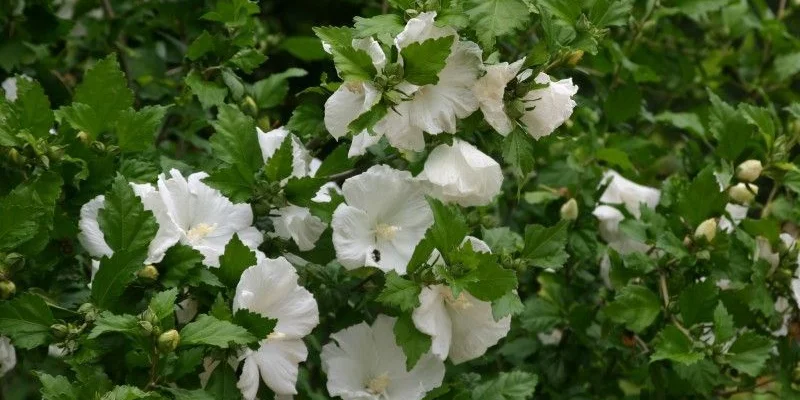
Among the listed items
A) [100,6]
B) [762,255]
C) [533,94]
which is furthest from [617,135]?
[100,6]

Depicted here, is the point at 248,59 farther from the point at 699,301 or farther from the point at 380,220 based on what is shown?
the point at 699,301

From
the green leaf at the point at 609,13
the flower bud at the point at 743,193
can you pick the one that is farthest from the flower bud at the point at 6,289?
the flower bud at the point at 743,193

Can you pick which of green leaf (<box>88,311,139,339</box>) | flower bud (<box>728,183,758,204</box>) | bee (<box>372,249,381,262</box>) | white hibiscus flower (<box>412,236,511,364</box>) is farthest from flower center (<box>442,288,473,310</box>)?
flower bud (<box>728,183,758,204</box>)

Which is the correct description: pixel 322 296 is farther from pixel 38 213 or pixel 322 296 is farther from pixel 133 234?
pixel 38 213

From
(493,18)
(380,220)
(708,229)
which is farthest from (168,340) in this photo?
(708,229)

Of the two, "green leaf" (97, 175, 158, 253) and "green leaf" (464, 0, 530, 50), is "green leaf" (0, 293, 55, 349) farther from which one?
"green leaf" (464, 0, 530, 50)

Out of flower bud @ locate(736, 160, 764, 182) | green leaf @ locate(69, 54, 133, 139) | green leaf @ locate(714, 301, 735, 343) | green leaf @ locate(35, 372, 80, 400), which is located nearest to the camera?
green leaf @ locate(35, 372, 80, 400)
